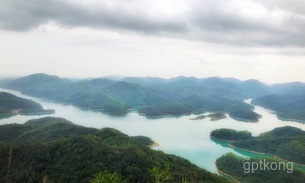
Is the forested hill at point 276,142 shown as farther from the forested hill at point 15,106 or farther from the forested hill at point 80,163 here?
the forested hill at point 15,106

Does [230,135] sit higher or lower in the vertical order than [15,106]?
lower

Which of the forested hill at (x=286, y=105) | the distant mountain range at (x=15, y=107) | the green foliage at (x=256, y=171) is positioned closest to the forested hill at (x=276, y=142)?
the green foliage at (x=256, y=171)

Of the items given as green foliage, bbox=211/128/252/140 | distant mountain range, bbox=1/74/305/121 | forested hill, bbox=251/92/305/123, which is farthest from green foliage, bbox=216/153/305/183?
forested hill, bbox=251/92/305/123

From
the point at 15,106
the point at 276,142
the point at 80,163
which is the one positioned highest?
the point at 15,106

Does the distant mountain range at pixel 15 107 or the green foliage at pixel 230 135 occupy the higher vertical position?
the distant mountain range at pixel 15 107

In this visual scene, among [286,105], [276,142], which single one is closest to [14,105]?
[276,142]

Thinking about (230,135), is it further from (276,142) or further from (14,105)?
(14,105)

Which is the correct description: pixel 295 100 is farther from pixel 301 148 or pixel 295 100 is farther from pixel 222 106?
pixel 301 148

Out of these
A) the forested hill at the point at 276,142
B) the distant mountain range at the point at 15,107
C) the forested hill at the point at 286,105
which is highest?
the forested hill at the point at 286,105
